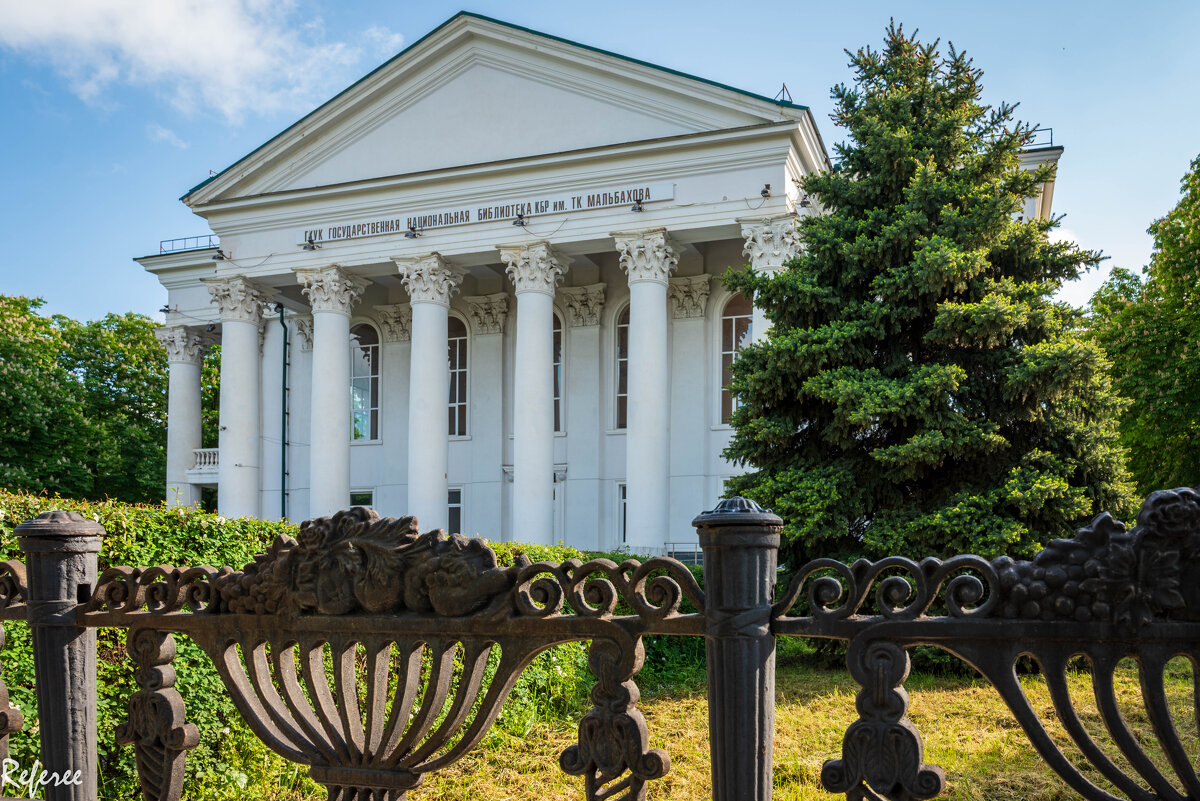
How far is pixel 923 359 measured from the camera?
539 inches

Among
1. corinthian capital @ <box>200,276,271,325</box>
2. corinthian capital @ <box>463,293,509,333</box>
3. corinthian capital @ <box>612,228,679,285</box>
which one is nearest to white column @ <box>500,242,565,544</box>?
corinthian capital @ <box>612,228,679,285</box>

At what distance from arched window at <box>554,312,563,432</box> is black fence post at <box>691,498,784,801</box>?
24361 mm

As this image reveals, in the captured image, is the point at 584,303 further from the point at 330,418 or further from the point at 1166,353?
the point at 1166,353

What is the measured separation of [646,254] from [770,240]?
2.90 meters

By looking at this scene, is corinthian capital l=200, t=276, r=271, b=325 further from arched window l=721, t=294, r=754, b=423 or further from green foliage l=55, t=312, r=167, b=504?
arched window l=721, t=294, r=754, b=423

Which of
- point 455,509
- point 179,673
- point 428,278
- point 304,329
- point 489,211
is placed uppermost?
point 489,211

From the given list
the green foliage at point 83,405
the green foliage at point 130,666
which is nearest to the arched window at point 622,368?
the green foliage at point 83,405

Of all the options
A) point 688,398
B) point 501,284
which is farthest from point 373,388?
point 688,398

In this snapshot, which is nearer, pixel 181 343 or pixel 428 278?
pixel 428 278

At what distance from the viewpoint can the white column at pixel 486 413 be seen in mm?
27156

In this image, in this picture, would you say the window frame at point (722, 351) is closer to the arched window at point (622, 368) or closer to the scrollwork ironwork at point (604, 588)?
the arched window at point (622, 368)

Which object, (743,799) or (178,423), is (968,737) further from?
(178,423)

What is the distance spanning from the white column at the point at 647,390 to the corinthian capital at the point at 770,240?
2.04m

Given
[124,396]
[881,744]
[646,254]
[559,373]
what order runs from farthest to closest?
[124,396] < [559,373] < [646,254] < [881,744]
